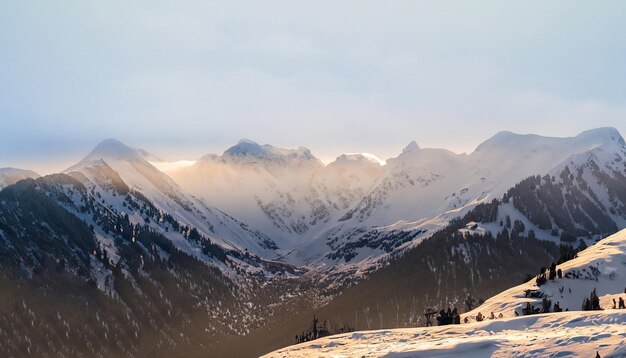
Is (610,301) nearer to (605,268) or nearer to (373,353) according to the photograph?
(605,268)

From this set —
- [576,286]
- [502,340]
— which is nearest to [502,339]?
[502,340]

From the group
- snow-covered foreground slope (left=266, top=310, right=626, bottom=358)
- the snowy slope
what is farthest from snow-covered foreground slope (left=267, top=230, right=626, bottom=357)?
the snowy slope

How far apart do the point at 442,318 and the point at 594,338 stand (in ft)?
243

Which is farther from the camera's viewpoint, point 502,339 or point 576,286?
point 576,286

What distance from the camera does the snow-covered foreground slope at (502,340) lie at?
7494 cm

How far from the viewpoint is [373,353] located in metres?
91.4

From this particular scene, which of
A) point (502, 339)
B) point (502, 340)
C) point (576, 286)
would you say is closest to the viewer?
point (502, 340)

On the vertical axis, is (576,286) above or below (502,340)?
below

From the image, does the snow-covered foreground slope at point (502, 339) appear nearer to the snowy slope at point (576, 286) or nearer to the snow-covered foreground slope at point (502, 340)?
the snow-covered foreground slope at point (502, 340)

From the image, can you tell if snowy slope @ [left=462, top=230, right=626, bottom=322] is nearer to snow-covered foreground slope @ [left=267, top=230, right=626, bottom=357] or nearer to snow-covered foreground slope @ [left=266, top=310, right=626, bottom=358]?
snow-covered foreground slope @ [left=267, top=230, right=626, bottom=357]

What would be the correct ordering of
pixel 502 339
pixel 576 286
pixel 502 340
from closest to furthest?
pixel 502 340
pixel 502 339
pixel 576 286

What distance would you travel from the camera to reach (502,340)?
3280 inches

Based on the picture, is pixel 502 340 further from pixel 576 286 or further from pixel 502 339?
pixel 576 286

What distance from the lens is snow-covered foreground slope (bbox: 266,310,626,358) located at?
246ft
